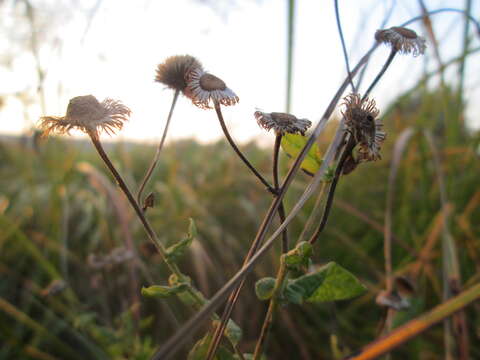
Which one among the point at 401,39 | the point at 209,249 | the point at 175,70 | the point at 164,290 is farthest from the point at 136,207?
the point at 209,249

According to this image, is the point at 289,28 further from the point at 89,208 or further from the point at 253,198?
the point at 89,208

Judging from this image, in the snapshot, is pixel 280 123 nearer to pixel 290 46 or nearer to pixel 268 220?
pixel 268 220

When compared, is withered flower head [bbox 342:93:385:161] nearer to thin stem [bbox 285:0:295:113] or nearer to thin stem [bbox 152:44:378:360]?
thin stem [bbox 152:44:378:360]

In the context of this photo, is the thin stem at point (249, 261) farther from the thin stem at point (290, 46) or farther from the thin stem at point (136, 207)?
the thin stem at point (290, 46)

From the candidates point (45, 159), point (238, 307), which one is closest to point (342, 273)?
point (238, 307)

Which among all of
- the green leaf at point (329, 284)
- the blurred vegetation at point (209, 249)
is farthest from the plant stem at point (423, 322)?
the blurred vegetation at point (209, 249)

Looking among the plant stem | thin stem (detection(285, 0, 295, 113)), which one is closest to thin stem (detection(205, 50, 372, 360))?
the plant stem
